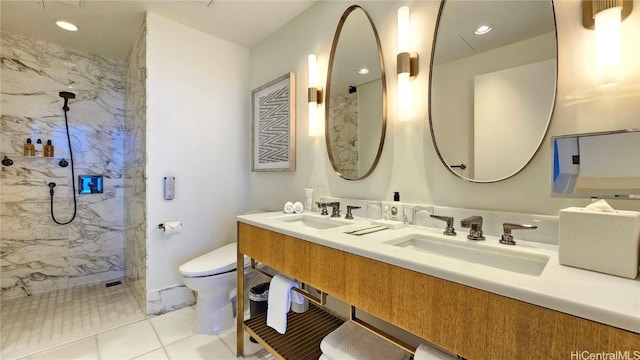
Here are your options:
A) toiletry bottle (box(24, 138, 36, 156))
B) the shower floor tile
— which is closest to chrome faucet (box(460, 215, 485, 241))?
the shower floor tile

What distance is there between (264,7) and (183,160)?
1.36 m

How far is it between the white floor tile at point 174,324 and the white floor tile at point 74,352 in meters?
0.34

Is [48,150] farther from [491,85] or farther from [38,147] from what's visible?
[491,85]

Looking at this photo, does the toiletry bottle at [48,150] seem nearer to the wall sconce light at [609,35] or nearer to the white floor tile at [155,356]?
the white floor tile at [155,356]

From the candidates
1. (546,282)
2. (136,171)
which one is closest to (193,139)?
(136,171)

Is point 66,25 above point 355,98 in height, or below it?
above

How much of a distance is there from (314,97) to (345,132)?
0.36m

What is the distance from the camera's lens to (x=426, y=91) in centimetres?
131

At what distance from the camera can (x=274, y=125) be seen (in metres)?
2.26

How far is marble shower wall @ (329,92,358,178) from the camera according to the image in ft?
5.39

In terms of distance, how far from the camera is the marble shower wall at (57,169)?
237 centimetres

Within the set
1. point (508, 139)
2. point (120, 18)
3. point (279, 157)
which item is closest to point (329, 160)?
point (279, 157)

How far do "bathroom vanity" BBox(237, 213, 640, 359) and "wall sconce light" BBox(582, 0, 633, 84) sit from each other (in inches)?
23.3

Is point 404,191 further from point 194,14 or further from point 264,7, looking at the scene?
point 194,14
